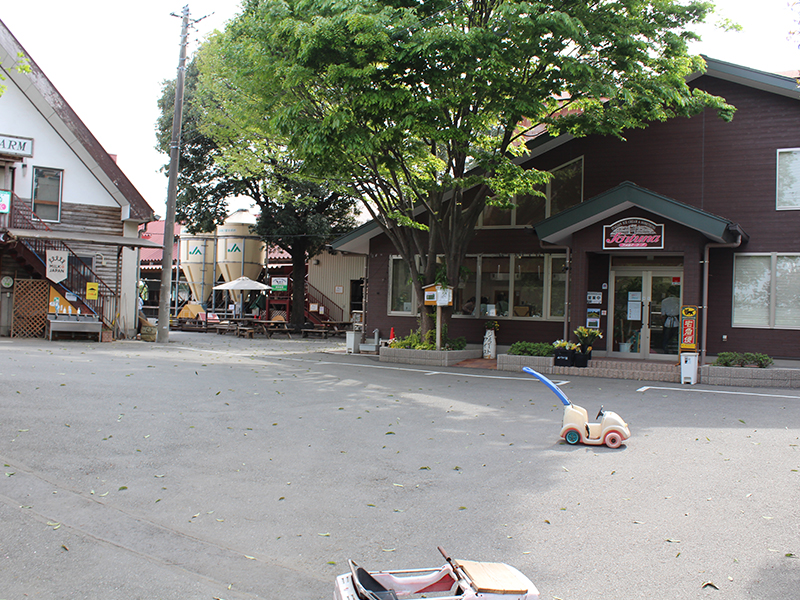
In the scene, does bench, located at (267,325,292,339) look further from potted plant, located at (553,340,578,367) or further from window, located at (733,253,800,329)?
window, located at (733,253,800,329)

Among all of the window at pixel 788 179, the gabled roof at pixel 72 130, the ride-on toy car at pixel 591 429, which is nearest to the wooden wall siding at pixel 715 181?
the window at pixel 788 179

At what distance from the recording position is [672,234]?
49.7 ft

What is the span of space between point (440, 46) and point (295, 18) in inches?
140

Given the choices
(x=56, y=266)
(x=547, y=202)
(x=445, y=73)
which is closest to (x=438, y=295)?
(x=547, y=202)

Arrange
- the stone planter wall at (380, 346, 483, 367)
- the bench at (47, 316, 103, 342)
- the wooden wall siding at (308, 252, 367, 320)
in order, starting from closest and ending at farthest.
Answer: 1. the stone planter wall at (380, 346, 483, 367)
2. the bench at (47, 316, 103, 342)
3. the wooden wall siding at (308, 252, 367, 320)

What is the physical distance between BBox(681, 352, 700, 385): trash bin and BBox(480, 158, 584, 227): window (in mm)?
6312

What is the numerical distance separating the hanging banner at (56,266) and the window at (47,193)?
78.7 inches

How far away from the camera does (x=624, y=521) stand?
4957mm

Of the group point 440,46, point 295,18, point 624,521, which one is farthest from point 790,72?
point 624,521

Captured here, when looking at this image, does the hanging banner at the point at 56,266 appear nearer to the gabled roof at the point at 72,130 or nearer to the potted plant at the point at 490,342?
the gabled roof at the point at 72,130

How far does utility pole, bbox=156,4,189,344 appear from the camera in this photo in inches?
840

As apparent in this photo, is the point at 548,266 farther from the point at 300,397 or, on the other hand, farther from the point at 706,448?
the point at 706,448

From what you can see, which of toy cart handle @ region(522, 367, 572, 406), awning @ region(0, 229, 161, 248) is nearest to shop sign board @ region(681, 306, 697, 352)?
toy cart handle @ region(522, 367, 572, 406)

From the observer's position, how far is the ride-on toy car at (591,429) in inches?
294
